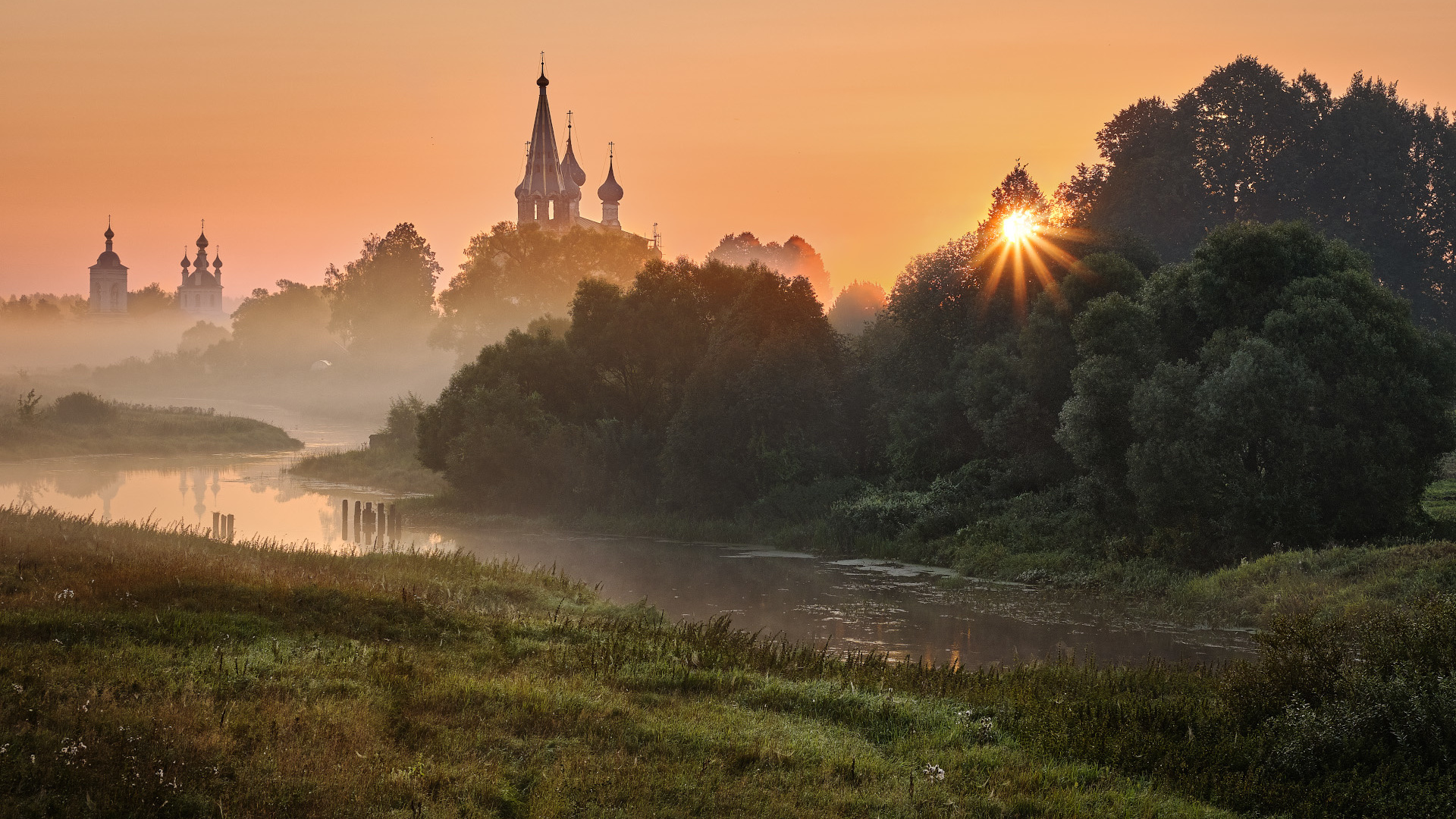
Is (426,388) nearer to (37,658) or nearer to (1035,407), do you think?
(1035,407)

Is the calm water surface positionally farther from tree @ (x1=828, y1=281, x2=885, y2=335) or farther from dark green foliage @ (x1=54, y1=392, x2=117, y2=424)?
tree @ (x1=828, y1=281, x2=885, y2=335)

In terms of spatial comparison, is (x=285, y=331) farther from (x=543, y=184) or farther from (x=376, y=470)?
(x=376, y=470)

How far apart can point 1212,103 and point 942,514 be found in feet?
132

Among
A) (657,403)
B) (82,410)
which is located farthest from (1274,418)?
(82,410)

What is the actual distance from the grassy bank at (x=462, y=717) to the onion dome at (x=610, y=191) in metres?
114

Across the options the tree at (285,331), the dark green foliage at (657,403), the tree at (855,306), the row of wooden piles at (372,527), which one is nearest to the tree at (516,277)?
the tree at (855,306)

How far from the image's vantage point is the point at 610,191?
430 ft

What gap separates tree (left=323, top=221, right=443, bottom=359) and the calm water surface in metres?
63.3

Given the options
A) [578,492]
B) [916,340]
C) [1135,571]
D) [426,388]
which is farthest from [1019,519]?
[426,388]

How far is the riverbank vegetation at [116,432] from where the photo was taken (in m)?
70.9

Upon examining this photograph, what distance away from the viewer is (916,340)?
47375 mm

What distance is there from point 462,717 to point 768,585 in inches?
920

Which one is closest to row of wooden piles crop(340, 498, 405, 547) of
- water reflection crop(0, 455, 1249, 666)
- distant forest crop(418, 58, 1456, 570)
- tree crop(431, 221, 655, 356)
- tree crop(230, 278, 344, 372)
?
water reflection crop(0, 455, 1249, 666)

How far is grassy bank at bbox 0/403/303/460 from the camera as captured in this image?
70562 mm
